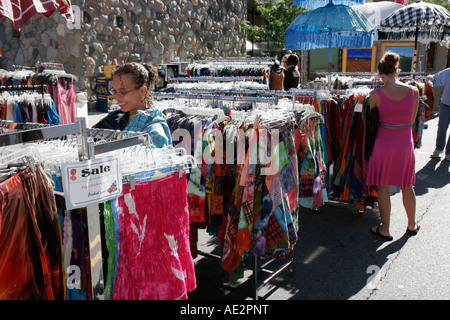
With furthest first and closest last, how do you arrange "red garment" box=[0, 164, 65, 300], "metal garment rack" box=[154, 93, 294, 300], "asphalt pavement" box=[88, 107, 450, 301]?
"asphalt pavement" box=[88, 107, 450, 301]
"metal garment rack" box=[154, 93, 294, 300]
"red garment" box=[0, 164, 65, 300]

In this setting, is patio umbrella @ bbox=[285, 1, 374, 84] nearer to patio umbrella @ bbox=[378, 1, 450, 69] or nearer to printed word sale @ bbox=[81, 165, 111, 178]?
patio umbrella @ bbox=[378, 1, 450, 69]

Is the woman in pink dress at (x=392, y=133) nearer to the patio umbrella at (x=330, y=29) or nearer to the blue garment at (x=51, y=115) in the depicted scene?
the patio umbrella at (x=330, y=29)

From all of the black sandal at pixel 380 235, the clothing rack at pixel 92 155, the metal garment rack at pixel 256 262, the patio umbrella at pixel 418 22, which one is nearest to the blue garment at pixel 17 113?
the metal garment rack at pixel 256 262

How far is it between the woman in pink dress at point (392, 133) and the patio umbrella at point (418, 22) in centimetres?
515

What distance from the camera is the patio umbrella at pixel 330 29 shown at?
5547mm

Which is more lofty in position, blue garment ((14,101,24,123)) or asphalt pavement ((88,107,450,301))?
blue garment ((14,101,24,123))

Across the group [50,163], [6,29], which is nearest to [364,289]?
[50,163]

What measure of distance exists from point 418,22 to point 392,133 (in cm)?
577

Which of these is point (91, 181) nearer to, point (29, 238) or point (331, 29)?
point (29, 238)

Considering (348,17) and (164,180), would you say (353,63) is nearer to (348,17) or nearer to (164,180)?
(348,17)

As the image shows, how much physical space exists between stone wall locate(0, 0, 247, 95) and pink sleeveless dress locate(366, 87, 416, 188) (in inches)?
329

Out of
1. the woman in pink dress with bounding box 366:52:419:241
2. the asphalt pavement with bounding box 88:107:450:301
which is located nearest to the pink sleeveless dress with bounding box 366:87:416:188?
the woman in pink dress with bounding box 366:52:419:241

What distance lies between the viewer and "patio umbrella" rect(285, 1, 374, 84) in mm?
5547

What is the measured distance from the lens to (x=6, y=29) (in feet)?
32.9
